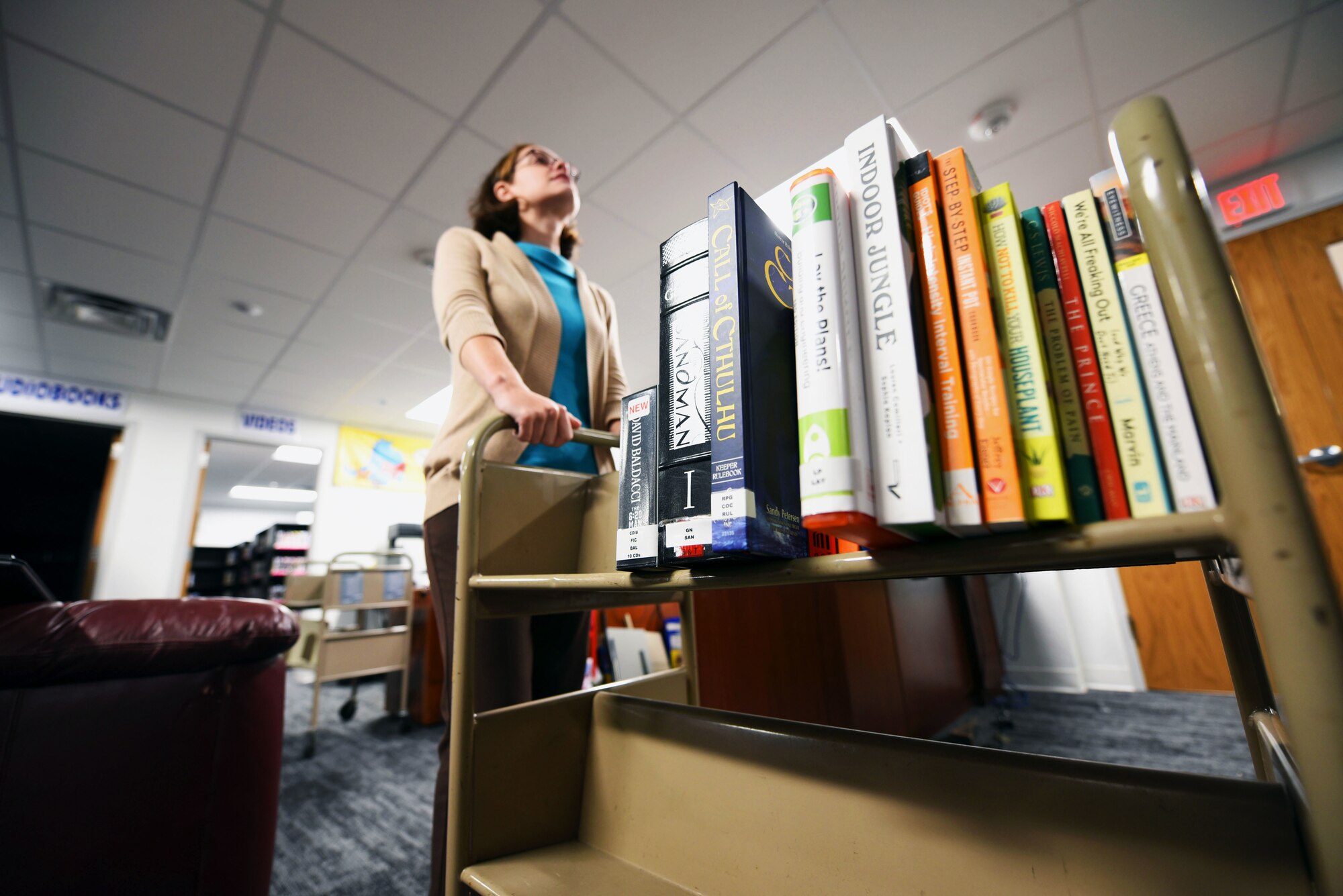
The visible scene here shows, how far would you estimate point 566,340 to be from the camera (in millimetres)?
998

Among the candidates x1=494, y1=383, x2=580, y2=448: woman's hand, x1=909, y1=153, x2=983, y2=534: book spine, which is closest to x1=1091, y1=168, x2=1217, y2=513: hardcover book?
x1=909, y1=153, x2=983, y2=534: book spine

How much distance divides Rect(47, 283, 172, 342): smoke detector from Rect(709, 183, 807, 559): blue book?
402 centimetres

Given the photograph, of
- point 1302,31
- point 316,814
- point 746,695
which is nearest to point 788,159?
point 1302,31

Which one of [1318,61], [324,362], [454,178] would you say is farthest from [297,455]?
[1318,61]

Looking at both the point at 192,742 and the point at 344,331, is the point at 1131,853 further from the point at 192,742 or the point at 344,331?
the point at 344,331

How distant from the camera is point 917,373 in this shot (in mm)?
357

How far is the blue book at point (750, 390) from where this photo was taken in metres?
0.40

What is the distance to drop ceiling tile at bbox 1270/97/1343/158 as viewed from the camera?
2139 mm

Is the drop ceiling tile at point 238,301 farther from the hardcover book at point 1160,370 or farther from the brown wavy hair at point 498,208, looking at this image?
the hardcover book at point 1160,370

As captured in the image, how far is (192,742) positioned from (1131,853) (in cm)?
122

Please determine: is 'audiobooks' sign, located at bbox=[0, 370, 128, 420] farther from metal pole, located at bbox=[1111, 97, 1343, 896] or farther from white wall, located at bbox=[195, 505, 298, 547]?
white wall, located at bbox=[195, 505, 298, 547]

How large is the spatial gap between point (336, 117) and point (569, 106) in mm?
848

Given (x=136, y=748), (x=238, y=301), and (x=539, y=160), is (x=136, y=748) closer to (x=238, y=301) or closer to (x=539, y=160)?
(x=539, y=160)

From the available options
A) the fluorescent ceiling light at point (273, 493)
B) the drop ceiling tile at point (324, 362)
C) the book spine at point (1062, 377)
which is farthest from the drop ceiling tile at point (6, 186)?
the fluorescent ceiling light at point (273, 493)
